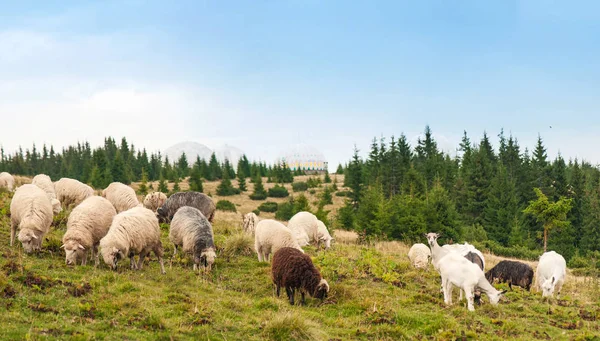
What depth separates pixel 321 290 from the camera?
40.2 feet

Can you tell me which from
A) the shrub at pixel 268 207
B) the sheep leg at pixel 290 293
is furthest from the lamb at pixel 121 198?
the shrub at pixel 268 207

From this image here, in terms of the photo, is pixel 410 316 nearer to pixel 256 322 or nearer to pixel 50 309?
pixel 256 322

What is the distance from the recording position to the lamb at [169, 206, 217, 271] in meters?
14.6

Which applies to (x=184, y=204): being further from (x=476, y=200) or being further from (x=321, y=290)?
(x=476, y=200)

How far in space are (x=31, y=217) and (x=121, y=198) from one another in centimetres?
615

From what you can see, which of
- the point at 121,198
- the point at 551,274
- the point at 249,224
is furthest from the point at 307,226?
the point at 551,274

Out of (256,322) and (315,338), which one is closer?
(315,338)


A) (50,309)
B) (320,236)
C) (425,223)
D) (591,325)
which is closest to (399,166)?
(425,223)

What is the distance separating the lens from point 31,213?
1451 cm

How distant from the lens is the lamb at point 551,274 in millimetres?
15016

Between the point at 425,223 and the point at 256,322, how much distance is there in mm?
30265

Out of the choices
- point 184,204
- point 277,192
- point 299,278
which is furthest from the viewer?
point 277,192

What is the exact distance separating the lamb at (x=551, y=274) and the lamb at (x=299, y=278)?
770 centimetres

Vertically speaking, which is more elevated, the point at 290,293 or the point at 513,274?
the point at 290,293
